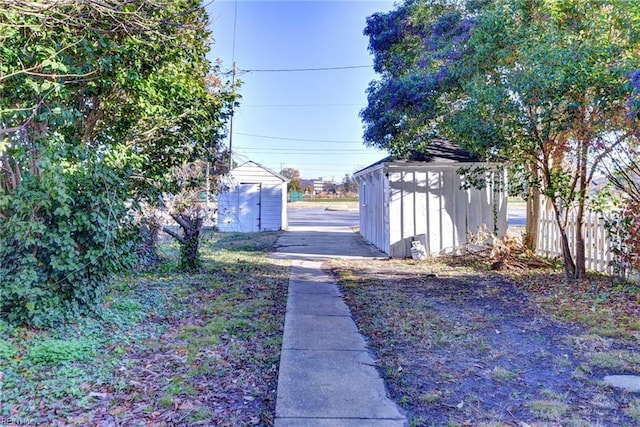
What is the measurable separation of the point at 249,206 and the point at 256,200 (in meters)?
0.38

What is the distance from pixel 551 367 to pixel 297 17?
1089 centimetres

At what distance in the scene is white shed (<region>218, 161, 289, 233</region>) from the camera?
56.7 ft

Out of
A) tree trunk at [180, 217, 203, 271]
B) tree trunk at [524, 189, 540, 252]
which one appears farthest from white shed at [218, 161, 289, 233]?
tree trunk at [524, 189, 540, 252]

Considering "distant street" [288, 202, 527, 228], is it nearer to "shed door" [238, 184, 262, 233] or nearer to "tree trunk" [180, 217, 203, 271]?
"shed door" [238, 184, 262, 233]

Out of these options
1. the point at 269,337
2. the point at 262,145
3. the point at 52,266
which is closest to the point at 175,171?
the point at 52,266

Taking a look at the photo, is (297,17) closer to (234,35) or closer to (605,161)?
(234,35)

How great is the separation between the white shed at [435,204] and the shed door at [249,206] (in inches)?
323

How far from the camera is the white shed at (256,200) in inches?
681

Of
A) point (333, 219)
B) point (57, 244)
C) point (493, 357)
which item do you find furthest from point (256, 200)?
point (493, 357)

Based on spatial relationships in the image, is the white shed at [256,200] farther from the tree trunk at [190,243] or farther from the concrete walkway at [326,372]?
the concrete walkway at [326,372]

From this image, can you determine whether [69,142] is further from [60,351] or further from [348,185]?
[348,185]

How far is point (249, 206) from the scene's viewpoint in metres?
17.6

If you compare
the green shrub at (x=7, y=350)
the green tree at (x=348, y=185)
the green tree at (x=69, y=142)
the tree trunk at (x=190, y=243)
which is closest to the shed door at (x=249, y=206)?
the tree trunk at (x=190, y=243)

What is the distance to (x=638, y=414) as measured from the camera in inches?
109
